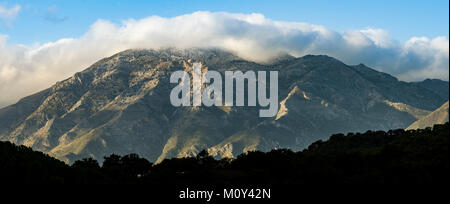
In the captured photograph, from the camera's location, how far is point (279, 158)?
189 meters

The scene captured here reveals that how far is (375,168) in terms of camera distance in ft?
569

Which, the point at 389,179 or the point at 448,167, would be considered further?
the point at 448,167
